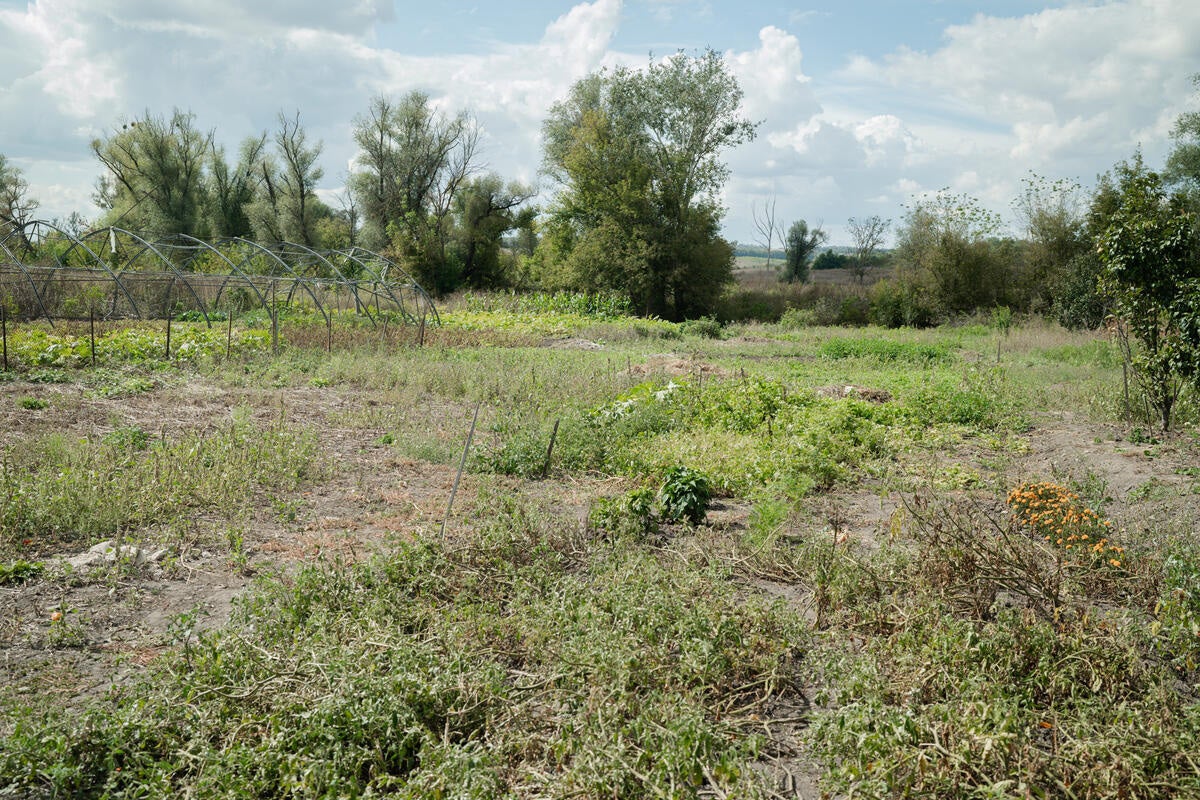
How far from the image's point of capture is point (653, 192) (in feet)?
102

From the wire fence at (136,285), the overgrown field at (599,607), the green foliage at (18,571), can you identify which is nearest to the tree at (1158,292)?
the overgrown field at (599,607)

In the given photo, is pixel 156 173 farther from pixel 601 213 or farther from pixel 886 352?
pixel 886 352

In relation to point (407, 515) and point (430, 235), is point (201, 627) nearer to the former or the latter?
point (407, 515)

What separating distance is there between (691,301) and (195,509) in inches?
1036

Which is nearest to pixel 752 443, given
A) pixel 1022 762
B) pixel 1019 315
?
pixel 1022 762

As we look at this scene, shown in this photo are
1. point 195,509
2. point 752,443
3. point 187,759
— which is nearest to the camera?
point 187,759

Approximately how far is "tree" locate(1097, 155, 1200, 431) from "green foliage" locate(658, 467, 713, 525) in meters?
6.14

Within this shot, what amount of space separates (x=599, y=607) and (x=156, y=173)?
42.7 m

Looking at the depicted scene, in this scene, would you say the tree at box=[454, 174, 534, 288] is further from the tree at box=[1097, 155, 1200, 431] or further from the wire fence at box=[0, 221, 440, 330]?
the tree at box=[1097, 155, 1200, 431]

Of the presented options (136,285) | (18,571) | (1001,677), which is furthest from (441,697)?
(136,285)

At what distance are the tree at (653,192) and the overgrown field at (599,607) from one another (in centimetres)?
2139

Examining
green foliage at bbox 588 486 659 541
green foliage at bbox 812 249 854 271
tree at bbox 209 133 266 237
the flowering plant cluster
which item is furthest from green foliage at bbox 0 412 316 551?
green foliage at bbox 812 249 854 271

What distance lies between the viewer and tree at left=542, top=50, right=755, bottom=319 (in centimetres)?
3062

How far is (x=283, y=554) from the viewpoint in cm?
567
